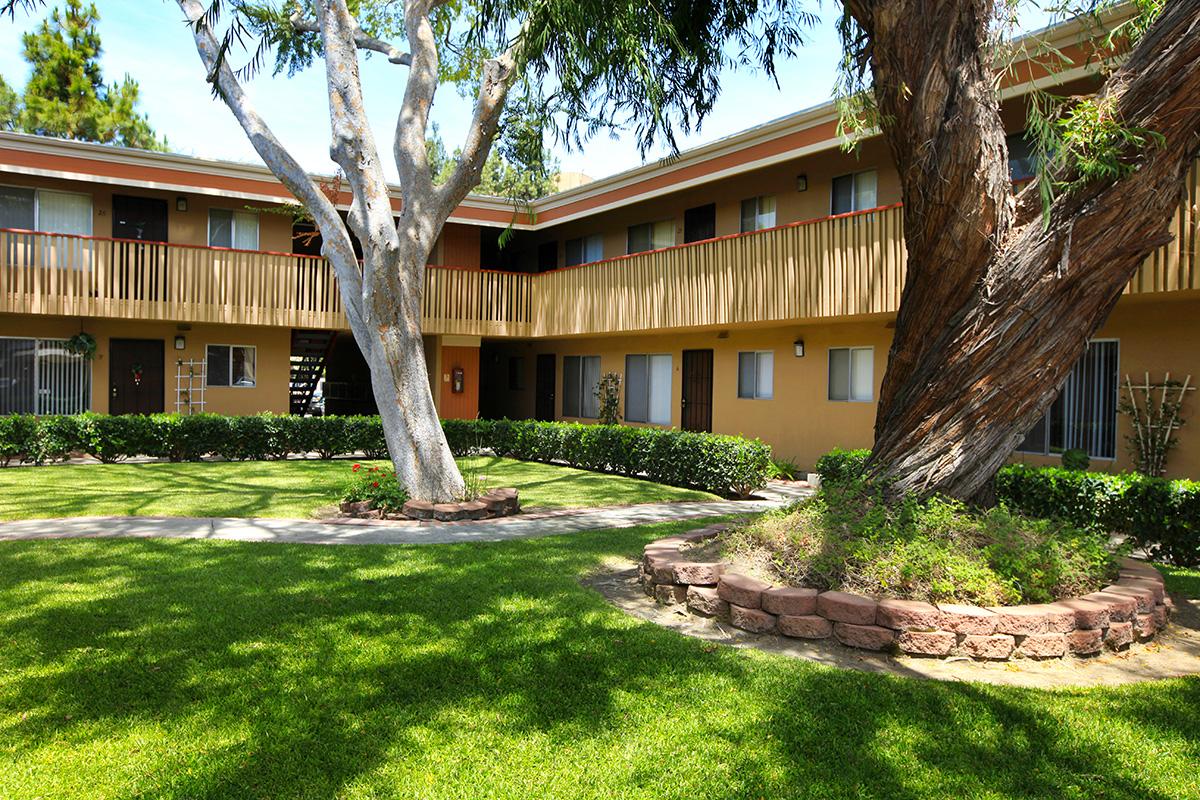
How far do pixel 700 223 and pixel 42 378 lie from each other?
580 inches

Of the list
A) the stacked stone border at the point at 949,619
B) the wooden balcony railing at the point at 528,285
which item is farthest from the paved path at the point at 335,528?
the wooden balcony railing at the point at 528,285

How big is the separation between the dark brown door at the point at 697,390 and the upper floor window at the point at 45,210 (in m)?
13.6

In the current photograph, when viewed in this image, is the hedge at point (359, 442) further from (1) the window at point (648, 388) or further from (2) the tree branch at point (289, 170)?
(2) the tree branch at point (289, 170)

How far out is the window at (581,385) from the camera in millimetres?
21547

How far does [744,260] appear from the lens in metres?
14.9

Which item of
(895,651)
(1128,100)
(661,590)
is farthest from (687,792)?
(1128,100)

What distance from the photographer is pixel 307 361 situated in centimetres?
2273

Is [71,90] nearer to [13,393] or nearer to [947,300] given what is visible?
[13,393]

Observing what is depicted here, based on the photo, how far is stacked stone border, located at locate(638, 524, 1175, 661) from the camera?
497cm

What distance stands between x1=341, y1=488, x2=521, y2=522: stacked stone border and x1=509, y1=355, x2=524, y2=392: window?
14358 mm

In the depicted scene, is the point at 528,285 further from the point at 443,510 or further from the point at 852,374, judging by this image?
the point at 443,510

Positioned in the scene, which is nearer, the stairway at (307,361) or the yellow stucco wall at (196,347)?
the yellow stucco wall at (196,347)

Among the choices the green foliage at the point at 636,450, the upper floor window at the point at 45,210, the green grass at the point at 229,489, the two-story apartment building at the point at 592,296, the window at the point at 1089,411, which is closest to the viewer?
the green grass at the point at 229,489

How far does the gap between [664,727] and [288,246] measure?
1827cm
